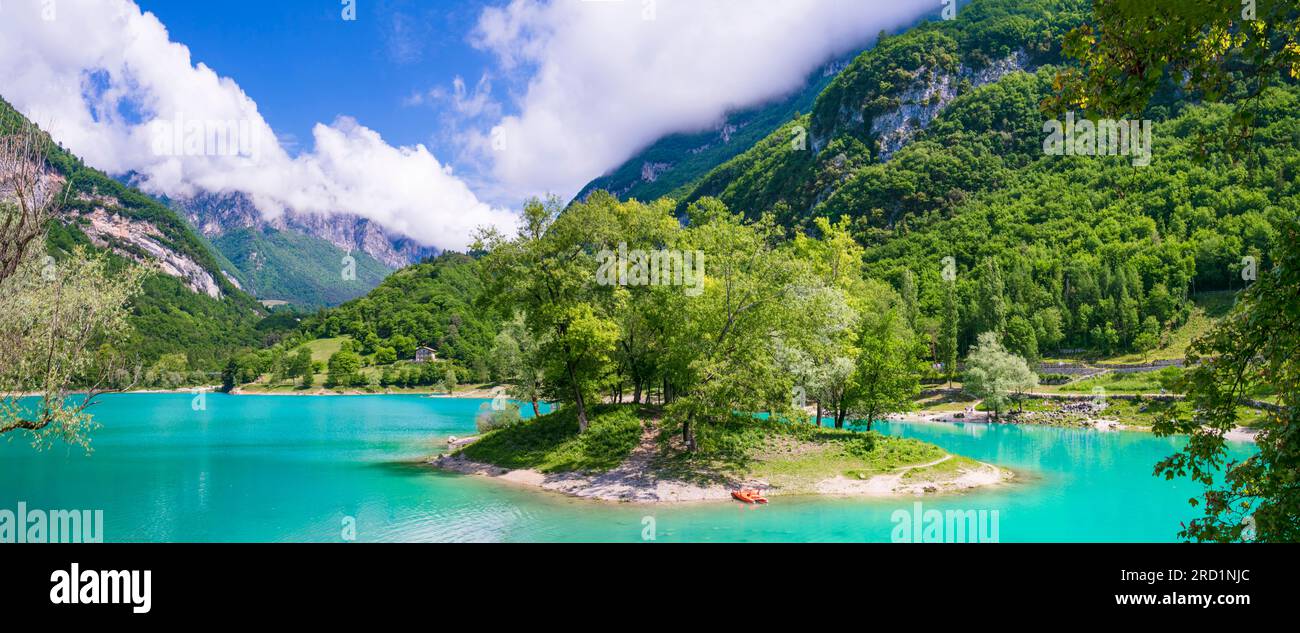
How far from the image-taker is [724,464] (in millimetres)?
33469

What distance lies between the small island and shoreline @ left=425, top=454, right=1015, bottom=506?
0.05 m

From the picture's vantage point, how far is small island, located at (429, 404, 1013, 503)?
3180 cm

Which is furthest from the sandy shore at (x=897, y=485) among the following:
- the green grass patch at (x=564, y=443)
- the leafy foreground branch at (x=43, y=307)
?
the leafy foreground branch at (x=43, y=307)

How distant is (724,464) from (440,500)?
14.4m

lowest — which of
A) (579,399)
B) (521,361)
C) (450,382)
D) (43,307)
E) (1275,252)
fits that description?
(450,382)

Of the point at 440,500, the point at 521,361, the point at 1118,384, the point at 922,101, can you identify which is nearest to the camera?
the point at 440,500

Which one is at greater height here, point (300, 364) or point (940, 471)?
point (940, 471)

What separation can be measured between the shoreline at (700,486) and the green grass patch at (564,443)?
1173 mm

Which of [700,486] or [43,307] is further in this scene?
[700,486]

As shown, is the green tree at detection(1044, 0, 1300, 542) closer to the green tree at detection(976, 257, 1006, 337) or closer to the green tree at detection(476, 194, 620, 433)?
the green tree at detection(476, 194, 620, 433)

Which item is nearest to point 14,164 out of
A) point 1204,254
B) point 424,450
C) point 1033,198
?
point 424,450

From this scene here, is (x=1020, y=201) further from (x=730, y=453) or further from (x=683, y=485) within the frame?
(x=683, y=485)

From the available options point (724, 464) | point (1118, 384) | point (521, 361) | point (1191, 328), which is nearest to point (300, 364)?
point (521, 361)
